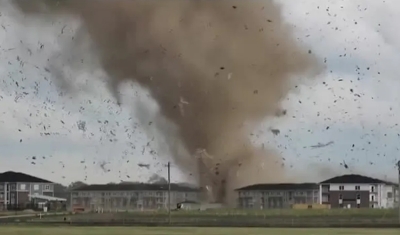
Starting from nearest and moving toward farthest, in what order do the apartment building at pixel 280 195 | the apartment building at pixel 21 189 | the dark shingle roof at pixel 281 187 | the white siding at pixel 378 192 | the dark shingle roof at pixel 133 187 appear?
the dark shingle roof at pixel 133 187, the white siding at pixel 378 192, the dark shingle roof at pixel 281 187, the apartment building at pixel 280 195, the apartment building at pixel 21 189

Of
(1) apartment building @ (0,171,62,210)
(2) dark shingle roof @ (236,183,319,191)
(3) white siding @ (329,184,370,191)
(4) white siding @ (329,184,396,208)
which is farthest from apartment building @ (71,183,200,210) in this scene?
(4) white siding @ (329,184,396,208)

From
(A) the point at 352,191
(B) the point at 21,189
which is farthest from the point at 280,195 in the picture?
(B) the point at 21,189

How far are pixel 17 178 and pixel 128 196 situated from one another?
1021 inches

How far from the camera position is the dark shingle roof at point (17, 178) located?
420 ft

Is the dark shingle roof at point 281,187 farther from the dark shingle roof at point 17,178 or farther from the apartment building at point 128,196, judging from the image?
the dark shingle roof at point 17,178

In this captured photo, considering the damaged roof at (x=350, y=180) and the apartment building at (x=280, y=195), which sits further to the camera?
the damaged roof at (x=350, y=180)

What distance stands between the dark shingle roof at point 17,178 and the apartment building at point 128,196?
11.2 m

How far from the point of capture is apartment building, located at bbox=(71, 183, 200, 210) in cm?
11094

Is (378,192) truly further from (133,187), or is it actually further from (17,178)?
(17,178)

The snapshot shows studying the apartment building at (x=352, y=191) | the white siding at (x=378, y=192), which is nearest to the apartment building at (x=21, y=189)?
the apartment building at (x=352, y=191)

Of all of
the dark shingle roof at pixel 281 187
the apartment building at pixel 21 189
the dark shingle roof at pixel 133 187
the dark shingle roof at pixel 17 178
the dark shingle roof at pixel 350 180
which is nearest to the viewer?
the dark shingle roof at pixel 133 187

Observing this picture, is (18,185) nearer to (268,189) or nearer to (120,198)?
(120,198)
